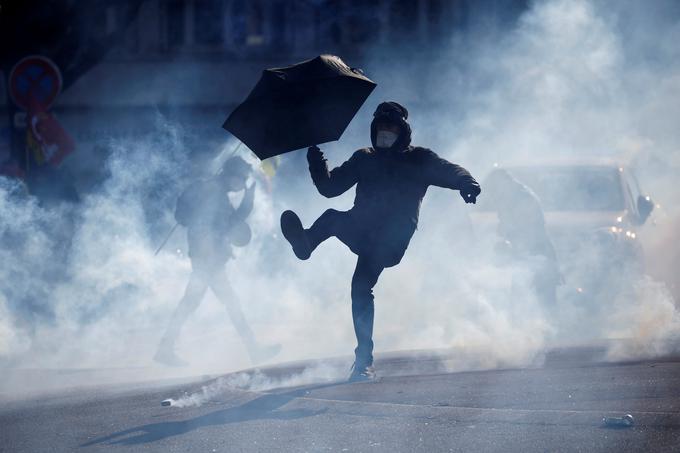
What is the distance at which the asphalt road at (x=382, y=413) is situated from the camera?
534cm

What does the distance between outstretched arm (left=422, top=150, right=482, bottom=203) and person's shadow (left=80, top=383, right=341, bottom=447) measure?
1.60 meters

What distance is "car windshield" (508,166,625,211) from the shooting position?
12836mm

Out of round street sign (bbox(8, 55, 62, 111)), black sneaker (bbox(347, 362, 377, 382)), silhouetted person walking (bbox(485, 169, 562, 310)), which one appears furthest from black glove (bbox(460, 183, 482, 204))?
round street sign (bbox(8, 55, 62, 111))

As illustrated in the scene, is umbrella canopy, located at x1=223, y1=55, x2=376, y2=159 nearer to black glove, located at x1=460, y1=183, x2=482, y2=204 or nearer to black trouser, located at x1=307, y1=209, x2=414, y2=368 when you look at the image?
black trouser, located at x1=307, y1=209, x2=414, y2=368

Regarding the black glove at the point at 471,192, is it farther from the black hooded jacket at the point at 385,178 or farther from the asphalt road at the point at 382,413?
the asphalt road at the point at 382,413

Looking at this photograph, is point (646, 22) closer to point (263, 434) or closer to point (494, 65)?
point (494, 65)

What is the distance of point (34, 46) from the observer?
17.2 metres

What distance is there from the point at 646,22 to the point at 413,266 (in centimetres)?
901

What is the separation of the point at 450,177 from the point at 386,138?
501mm

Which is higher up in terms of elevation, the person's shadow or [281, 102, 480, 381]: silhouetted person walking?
[281, 102, 480, 381]: silhouetted person walking

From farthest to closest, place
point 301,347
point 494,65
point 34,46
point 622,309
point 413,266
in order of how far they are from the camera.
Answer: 1. point 494,65
2. point 34,46
3. point 413,266
4. point 622,309
5. point 301,347

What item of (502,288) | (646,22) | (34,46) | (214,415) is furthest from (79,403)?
(646,22)

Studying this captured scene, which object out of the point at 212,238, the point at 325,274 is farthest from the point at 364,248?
the point at 325,274

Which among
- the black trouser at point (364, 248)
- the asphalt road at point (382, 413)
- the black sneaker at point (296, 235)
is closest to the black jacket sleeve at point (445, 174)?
the black trouser at point (364, 248)
